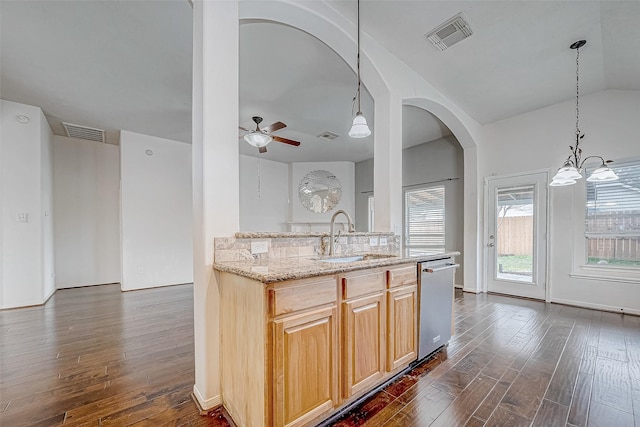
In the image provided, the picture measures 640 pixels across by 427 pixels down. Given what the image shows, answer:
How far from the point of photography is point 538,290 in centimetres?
422

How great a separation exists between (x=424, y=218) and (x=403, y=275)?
405 cm

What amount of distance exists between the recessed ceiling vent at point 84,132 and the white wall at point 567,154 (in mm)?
7313

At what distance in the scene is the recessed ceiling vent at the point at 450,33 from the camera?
8.39ft

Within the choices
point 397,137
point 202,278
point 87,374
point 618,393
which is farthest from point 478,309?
point 87,374

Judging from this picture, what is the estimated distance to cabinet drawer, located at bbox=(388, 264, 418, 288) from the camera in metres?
1.95

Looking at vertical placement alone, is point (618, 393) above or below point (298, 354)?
below

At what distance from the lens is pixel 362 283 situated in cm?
172

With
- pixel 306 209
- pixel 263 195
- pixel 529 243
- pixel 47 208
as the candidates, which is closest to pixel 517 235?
pixel 529 243

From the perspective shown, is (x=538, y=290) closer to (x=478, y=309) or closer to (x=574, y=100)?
(x=478, y=309)

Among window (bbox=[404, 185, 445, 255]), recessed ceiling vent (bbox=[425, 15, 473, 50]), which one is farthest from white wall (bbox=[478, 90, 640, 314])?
recessed ceiling vent (bbox=[425, 15, 473, 50])

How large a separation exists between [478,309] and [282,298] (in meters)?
3.54

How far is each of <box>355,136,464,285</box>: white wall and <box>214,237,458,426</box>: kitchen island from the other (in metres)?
3.89

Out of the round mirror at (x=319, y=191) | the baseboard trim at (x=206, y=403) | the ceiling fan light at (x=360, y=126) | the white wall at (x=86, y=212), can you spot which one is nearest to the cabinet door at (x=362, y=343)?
the baseboard trim at (x=206, y=403)

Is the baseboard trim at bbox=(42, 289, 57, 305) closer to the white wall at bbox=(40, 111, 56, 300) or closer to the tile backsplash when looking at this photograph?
the white wall at bbox=(40, 111, 56, 300)
